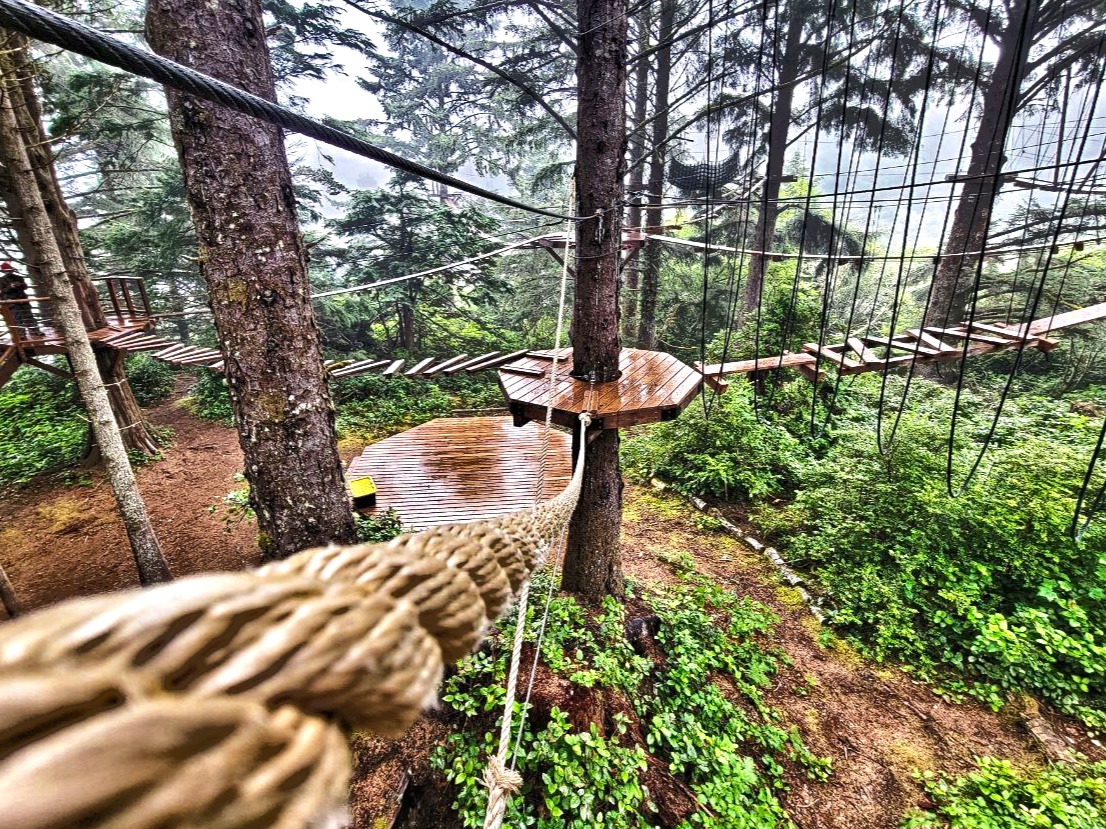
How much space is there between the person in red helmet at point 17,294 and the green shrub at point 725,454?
7418mm

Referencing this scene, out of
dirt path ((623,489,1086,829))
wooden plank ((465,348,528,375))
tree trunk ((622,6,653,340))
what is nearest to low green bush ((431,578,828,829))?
dirt path ((623,489,1086,829))

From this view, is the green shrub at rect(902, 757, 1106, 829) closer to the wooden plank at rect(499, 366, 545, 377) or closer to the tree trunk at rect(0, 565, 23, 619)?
the wooden plank at rect(499, 366, 545, 377)

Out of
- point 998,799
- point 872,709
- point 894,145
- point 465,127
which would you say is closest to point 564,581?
point 872,709

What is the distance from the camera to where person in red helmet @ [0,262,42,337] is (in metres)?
4.94

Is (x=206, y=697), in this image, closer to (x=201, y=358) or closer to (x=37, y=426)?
(x=201, y=358)

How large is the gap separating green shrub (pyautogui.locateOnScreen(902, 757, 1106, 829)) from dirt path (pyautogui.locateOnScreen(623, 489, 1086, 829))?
0.35ft

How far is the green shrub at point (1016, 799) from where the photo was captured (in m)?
2.74

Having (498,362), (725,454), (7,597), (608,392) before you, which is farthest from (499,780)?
(725,454)

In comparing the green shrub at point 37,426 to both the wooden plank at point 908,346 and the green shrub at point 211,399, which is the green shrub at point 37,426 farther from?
the wooden plank at point 908,346

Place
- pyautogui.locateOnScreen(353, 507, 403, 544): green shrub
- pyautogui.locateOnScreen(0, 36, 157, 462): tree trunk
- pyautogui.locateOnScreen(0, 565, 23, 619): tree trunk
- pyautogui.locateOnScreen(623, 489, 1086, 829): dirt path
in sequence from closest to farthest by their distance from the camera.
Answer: pyautogui.locateOnScreen(623, 489, 1086, 829): dirt path
pyautogui.locateOnScreen(353, 507, 403, 544): green shrub
pyautogui.locateOnScreen(0, 565, 23, 619): tree trunk
pyautogui.locateOnScreen(0, 36, 157, 462): tree trunk

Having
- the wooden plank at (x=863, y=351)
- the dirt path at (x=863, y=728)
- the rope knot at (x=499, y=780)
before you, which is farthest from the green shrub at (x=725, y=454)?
the rope knot at (x=499, y=780)

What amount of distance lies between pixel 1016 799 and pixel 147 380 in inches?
522

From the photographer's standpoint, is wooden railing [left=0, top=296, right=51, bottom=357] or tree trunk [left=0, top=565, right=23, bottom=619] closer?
tree trunk [left=0, top=565, right=23, bottom=619]

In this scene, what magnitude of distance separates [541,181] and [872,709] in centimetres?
969
